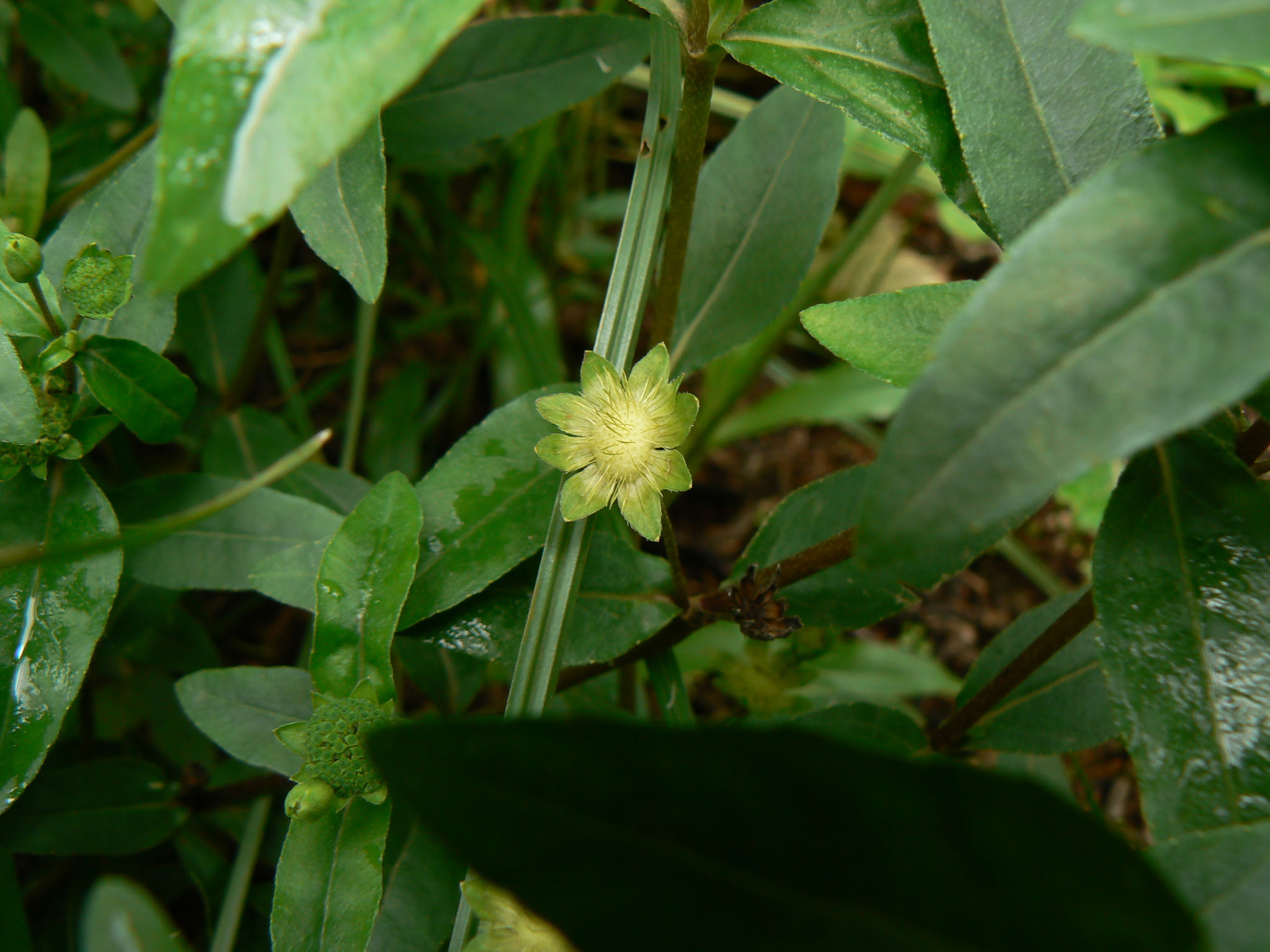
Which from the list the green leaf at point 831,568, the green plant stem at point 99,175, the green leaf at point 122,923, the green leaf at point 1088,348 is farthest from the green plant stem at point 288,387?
the green leaf at point 1088,348

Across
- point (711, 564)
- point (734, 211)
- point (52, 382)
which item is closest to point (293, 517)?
point (52, 382)

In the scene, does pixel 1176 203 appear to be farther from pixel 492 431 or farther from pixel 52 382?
pixel 52 382

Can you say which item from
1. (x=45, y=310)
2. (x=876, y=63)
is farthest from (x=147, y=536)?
(x=876, y=63)

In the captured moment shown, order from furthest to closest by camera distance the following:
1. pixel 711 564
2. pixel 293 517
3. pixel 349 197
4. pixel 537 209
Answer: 1. pixel 537 209
2. pixel 711 564
3. pixel 293 517
4. pixel 349 197

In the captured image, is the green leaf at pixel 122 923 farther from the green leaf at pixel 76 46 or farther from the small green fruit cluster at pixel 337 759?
the green leaf at pixel 76 46

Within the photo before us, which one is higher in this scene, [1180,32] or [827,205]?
[827,205]

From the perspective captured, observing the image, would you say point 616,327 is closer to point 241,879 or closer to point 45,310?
point 45,310

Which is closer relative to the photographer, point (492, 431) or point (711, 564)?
point (492, 431)

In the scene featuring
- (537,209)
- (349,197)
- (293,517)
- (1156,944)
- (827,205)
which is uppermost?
(537,209)
